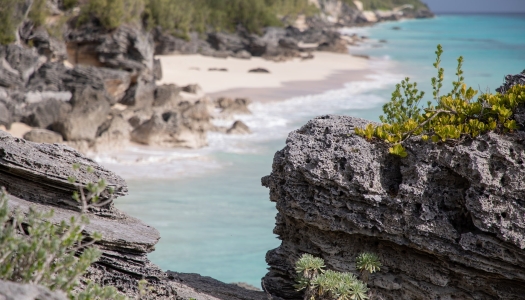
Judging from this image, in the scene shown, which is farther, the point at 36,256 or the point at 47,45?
the point at 47,45

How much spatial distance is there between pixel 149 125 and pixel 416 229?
1292 centimetres

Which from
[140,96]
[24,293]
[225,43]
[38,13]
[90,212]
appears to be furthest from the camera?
[225,43]

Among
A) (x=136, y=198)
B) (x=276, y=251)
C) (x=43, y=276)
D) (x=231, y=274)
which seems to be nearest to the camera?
(x=43, y=276)

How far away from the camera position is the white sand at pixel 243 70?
2858 centimetres

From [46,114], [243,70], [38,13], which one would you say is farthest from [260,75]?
[46,114]

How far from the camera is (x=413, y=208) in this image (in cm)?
471

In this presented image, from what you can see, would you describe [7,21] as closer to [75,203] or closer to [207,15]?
[75,203]

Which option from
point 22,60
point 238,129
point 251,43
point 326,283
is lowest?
point 326,283

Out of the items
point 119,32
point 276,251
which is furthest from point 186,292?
point 119,32

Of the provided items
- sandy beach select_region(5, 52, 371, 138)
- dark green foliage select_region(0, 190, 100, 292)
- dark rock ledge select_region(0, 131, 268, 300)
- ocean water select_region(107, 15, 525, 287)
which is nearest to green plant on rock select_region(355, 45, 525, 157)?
dark rock ledge select_region(0, 131, 268, 300)

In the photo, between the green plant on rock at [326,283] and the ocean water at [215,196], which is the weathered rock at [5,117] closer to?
the ocean water at [215,196]

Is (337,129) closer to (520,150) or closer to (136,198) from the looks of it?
(520,150)

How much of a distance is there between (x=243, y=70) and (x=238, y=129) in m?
16.2

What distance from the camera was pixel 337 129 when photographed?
5168 millimetres
